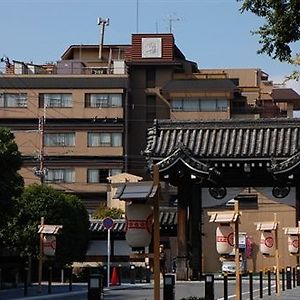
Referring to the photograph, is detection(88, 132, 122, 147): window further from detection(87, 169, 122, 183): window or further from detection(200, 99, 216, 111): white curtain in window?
detection(200, 99, 216, 111): white curtain in window

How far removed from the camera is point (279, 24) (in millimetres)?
14039

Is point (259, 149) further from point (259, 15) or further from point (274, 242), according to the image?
point (259, 15)

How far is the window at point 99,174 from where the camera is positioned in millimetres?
78062

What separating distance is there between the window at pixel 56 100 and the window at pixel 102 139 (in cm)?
356

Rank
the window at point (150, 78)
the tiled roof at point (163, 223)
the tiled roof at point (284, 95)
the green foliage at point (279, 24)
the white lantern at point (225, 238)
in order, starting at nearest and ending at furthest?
the green foliage at point (279, 24) → the white lantern at point (225, 238) → the tiled roof at point (163, 223) → the window at point (150, 78) → the tiled roof at point (284, 95)

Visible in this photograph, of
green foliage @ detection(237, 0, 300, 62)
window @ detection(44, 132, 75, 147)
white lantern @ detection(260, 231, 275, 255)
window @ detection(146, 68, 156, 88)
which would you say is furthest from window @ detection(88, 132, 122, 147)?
green foliage @ detection(237, 0, 300, 62)

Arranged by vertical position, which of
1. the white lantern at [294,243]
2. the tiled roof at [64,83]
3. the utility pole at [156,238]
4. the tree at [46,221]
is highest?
the tiled roof at [64,83]

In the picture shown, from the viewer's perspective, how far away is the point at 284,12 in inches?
548

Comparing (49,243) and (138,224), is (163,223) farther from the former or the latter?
(138,224)

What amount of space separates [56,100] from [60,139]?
3.59m

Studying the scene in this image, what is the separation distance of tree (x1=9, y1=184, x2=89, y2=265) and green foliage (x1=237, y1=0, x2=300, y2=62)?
101 ft

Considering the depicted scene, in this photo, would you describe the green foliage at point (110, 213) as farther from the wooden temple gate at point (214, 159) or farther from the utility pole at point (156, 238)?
the utility pole at point (156, 238)

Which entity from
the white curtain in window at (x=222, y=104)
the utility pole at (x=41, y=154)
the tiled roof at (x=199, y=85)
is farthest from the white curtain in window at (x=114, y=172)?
the white curtain in window at (x=222, y=104)

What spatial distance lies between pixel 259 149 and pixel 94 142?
1715 inches
